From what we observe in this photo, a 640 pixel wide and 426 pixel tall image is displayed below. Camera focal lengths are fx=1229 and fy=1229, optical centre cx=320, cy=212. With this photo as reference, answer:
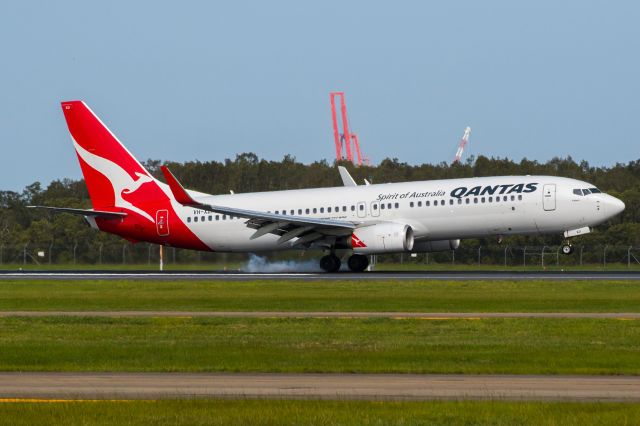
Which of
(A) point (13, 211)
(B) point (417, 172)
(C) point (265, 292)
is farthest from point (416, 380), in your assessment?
(A) point (13, 211)

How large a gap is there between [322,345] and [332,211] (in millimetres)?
30194

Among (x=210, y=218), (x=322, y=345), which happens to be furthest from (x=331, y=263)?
(x=322, y=345)

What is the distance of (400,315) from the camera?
1208 inches

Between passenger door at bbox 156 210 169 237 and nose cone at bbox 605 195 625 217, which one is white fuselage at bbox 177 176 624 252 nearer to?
nose cone at bbox 605 195 625 217

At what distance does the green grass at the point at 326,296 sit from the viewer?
111 feet

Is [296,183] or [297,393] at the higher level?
[296,183]

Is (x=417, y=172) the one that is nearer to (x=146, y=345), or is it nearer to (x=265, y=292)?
(x=265, y=292)

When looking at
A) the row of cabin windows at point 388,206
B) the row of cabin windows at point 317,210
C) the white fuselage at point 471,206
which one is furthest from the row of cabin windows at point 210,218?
the white fuselage at point 471,206

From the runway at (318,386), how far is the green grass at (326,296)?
14026mm

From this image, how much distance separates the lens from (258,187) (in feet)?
334

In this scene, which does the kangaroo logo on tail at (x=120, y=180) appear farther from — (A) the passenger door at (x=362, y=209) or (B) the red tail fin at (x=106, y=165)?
(A) the passenger door at (x=362, y=209)

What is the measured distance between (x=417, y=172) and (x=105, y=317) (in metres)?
66.5

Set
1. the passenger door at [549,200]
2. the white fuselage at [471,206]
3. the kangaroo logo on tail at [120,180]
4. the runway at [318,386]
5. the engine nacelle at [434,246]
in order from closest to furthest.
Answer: the runway at [318,386]
the passenger door at [549,200]
the white fuselage at [471,206]
the engine nacelle at [434,246]
the kangaroo logo on tail at [120,180]

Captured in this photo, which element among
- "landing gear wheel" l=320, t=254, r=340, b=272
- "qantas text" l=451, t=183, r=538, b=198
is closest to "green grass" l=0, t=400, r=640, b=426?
"qantas text" l=451, t=183, r=538, b=198
